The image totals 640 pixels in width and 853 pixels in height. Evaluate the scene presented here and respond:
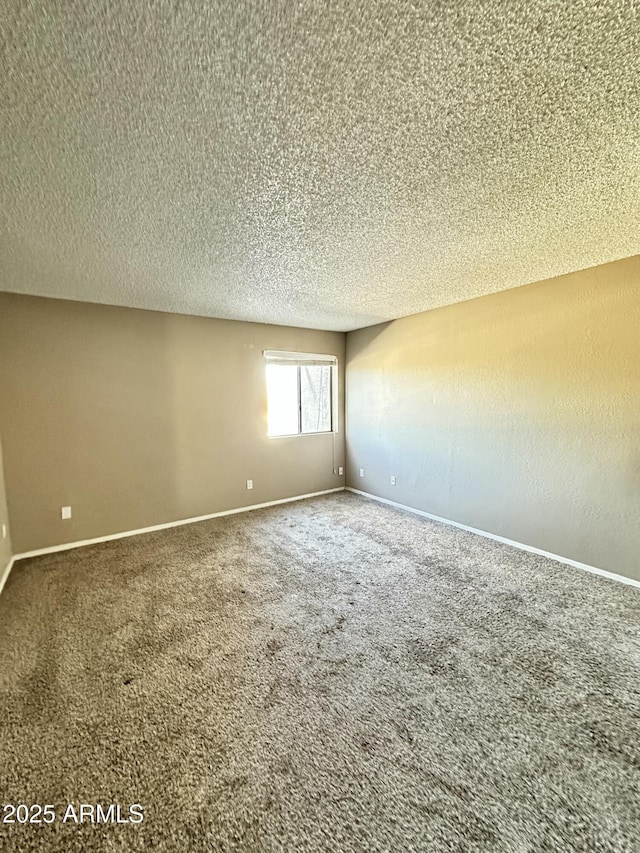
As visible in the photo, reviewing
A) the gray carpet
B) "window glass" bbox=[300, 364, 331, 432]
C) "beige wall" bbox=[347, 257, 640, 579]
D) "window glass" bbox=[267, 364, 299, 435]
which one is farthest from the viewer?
"window glass" bbox=[300, 364, 331, 432]

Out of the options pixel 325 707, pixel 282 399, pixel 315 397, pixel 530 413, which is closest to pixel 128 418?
pixel 282 399

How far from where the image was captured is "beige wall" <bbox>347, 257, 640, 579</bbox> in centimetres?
258

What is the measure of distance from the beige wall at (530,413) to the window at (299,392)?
944 millimetres

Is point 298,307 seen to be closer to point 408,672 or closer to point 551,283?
point 551,283

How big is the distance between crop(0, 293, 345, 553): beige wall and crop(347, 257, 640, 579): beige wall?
5.61 feet

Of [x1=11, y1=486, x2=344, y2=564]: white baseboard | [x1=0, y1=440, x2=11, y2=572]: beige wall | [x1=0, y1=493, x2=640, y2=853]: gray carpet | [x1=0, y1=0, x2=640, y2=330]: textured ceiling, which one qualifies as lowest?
[x1=11, y1=486, x2=344, y2=564]: white baseboard

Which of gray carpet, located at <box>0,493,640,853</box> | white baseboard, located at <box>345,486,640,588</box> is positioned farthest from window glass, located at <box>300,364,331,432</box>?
gray carpet, located at <box>0,493,640,853</box>

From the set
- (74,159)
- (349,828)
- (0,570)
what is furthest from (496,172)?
(0,570)

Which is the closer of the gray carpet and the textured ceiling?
the textured ceiling

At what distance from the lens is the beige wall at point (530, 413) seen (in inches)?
102

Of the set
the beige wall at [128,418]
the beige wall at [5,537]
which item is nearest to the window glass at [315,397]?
the beige wall at [128,418]

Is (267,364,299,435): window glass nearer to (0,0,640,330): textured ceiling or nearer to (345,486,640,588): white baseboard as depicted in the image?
(345,486,640,588): white baseboard

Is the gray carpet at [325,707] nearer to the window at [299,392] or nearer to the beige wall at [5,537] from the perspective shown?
the beige wall at [5,537]

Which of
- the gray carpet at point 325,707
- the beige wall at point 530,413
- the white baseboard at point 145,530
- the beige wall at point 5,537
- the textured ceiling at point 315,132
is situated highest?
the textured ceiling at point 315,132
